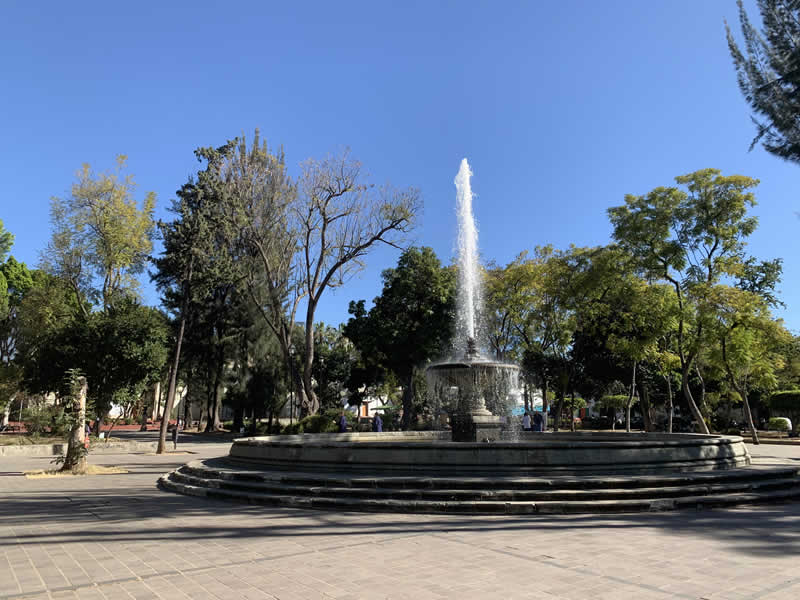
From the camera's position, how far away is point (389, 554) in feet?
20.4

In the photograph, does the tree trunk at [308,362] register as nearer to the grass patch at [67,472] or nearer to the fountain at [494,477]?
the grass patch at [67,472]

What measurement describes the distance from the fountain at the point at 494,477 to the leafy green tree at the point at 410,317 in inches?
919

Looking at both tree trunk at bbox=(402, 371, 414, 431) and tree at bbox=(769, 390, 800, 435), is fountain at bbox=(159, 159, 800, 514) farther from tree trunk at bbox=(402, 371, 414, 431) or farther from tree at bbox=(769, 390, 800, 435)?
tree at bbox=(769, 390, 800, 435)

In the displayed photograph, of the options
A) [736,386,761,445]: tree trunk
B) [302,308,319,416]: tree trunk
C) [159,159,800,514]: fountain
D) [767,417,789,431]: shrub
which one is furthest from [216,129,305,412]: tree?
[767,417,789,431]: shrub

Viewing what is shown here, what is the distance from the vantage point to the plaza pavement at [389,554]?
16.3ft

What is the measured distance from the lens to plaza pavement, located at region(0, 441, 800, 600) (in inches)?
195

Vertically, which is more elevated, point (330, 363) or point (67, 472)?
point (330, 363)

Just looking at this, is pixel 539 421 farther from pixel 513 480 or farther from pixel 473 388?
pixel 513 480

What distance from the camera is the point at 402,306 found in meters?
37.0

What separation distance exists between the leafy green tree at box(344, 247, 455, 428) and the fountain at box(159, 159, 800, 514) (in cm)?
2334

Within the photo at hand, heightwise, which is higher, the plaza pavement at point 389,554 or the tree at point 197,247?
the tree at point 197,247

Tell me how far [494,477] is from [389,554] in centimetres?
373

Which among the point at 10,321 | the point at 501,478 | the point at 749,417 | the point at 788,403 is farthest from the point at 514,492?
the point at 10,321

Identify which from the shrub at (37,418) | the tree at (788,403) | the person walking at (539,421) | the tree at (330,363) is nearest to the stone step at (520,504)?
the person walking at (539,421)
